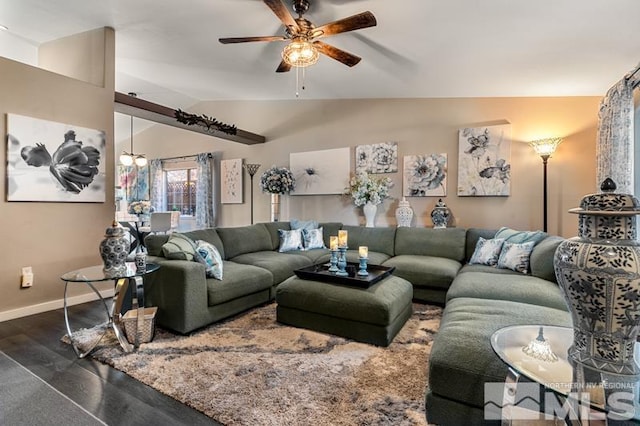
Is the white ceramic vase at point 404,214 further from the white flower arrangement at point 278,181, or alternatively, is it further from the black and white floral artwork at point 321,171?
the white flower arrangement at point 278,181

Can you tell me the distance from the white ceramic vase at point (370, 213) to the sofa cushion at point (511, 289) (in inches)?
80.2

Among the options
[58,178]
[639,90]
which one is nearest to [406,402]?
[639,90]

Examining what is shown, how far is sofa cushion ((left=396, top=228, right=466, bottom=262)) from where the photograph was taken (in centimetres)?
399

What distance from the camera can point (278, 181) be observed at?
5.36 meters

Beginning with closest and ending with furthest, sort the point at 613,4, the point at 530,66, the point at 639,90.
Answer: the point at 613,4, the point at 639,90, the point at 530,66

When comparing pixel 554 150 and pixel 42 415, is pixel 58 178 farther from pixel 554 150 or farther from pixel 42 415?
pixel 554 150

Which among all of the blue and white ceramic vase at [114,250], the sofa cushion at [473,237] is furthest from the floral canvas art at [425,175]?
the blue and white ceramic vase at [114,250]

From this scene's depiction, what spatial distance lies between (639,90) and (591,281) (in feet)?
10.5

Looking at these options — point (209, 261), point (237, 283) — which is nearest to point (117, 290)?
point (209, 261)

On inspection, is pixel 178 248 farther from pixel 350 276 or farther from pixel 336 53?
pixel 336 53

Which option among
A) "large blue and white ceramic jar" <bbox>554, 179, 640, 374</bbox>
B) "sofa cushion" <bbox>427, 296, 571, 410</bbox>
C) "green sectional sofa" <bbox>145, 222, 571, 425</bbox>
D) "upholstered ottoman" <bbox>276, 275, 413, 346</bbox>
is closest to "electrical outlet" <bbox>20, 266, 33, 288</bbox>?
"green sectional sofa" <bbox>145, 222, 571, 425</bbox>

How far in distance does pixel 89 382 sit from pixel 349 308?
1772mm

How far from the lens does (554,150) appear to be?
12.4ft

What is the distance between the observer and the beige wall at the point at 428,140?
3.85 meters
